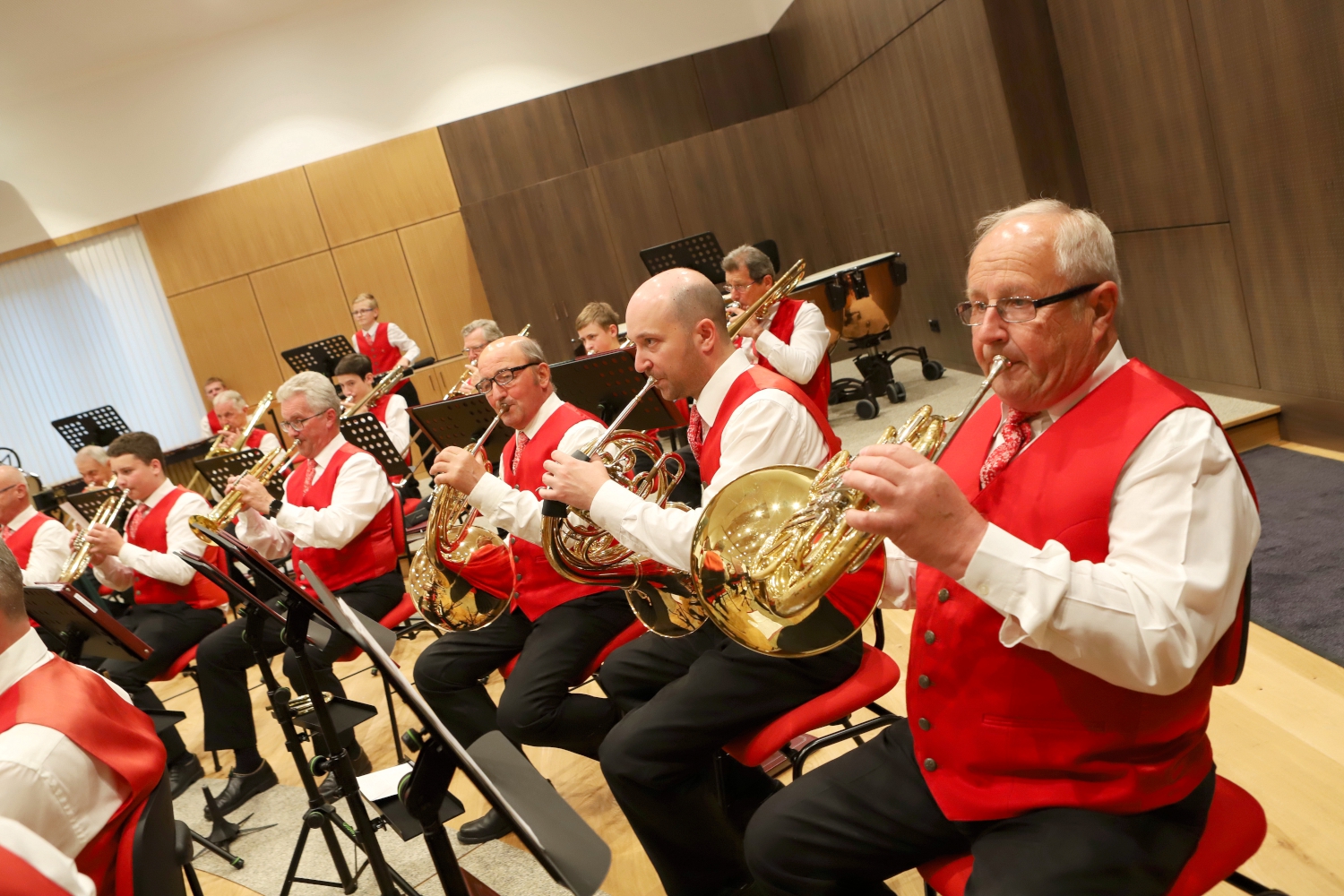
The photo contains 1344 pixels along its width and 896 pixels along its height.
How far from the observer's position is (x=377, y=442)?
15.5 ft

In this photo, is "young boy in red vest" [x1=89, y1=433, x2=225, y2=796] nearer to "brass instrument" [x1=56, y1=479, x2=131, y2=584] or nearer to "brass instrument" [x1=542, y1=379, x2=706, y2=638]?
"brass instrument" [x1=56, y1=479, x2=131, y2=584]

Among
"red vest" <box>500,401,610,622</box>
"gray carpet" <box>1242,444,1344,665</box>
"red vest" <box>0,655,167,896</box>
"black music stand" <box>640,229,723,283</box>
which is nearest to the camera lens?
"red vest" <box>0,655,167,896</box>

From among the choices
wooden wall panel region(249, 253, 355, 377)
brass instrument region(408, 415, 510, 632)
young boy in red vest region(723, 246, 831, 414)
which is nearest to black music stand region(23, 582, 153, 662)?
brass instrument region(408, 415, 510, 632)

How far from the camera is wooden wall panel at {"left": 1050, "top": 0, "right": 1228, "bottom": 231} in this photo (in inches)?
167

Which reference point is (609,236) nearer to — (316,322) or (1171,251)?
(316,322)

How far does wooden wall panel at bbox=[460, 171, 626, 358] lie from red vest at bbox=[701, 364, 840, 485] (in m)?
7.51

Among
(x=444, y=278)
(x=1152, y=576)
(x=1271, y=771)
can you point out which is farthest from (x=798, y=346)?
(x=444, y=278)

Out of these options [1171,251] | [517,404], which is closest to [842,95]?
[1171,251]

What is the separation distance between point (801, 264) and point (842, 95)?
534cm

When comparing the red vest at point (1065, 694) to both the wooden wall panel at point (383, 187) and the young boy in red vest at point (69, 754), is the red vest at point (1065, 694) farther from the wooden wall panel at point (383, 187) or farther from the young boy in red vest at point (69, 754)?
the wooden wall panel at point (383, 187)

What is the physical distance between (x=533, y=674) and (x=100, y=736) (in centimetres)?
124

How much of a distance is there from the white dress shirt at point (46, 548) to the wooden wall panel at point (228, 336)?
594 cm

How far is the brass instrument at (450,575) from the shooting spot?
306 centimetres

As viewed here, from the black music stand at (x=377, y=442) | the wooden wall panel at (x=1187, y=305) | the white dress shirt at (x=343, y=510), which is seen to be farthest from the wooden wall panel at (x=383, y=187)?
the wooden wall panel at (x=1187, y=305)
